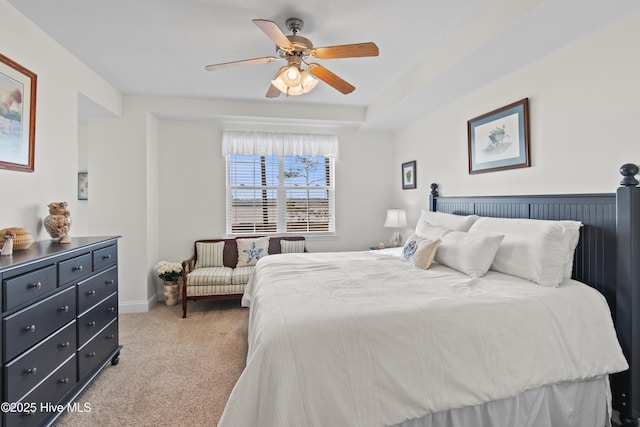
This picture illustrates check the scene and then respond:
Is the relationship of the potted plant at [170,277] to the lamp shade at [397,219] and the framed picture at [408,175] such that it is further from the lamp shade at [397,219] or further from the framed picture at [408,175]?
the framed picture at [408,175]

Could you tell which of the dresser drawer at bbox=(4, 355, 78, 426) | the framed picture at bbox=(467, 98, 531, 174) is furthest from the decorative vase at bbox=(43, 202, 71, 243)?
the framed picture at bbox=(467, 98, 531, 174)

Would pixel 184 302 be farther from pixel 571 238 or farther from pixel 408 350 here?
pixel 571 238

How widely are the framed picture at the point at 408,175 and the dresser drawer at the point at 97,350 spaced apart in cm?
373

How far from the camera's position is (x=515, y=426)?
1.55 m

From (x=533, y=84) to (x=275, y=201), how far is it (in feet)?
10.9

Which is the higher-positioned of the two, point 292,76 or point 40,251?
point 292,76

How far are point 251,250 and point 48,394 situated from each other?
2580mm

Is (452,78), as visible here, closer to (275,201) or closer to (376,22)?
(376,22)

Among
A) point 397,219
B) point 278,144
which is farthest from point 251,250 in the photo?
point 397,219

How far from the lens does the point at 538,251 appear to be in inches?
78.4

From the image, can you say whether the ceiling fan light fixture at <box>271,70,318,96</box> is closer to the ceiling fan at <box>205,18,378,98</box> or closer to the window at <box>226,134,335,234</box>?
the ceiling fan at <box>205,18,378,98</box>

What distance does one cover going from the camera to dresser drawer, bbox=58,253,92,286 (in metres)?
1.85

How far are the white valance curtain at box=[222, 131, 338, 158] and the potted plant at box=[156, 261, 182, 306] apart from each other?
1.65 metres

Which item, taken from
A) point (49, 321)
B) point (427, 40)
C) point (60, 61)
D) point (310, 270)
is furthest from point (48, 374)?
point (427, 40)
